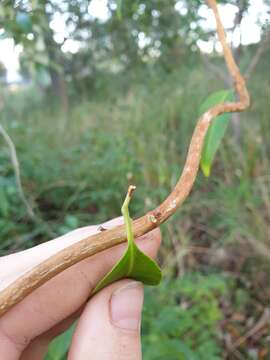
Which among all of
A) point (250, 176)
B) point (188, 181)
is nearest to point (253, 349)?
point (250, 176)

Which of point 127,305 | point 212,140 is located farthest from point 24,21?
point 127,305

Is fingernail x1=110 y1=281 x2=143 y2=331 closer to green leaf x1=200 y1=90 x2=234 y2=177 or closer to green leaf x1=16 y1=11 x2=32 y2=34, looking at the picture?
green leaf x1=200 y1=90 x2=234 y2=177

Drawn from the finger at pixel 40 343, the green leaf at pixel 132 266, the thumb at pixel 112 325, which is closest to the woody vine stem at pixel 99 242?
the green leaf at pixel 132 266

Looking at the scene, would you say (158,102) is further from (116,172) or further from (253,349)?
(253,349)

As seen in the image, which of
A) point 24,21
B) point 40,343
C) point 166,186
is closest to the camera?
point 40,343

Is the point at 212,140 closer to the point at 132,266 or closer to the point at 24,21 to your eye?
the point at 132,266

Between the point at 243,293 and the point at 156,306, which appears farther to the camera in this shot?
the point at 243,293

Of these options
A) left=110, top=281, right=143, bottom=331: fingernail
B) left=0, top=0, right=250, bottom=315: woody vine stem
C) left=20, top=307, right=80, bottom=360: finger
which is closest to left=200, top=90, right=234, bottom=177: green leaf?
left=0, top=0, right=250, bottom=315: woody vine stem
